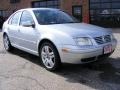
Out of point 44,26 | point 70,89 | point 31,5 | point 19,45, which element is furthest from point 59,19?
point 31,5

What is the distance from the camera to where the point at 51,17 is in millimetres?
7410

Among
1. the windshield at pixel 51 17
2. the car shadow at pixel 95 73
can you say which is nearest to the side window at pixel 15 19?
the windshield at pixel 51 17

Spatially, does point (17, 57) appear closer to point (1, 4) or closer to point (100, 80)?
point (100, 80)

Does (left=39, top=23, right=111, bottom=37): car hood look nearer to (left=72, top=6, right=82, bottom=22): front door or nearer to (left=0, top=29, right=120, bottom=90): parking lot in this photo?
(left=0, top=29, right=120, bottom=90): parking lot

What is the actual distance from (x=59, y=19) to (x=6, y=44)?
2.66 meters

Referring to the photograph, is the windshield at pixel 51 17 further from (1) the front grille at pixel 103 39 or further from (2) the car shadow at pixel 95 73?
(1) the front grille at pixel 103 39

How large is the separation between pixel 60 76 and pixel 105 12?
16.2 m

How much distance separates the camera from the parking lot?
17.9 ft

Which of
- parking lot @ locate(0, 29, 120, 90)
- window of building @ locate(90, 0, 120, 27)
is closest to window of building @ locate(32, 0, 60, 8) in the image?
Result: window of building @ locate(90, 0, 120, 27)

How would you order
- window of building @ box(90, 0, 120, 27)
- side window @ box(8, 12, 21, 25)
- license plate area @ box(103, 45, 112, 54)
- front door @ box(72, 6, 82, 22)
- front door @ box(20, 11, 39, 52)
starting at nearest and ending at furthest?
license plate area @ box(103, 45, 112, 54) → front door @ box(20, 11, 39, 52) → side window @ box(8, 12, 21, 25) → window of building @ box(90, 0, 120, 27) → front door @ box(72, 6, 82, 22)

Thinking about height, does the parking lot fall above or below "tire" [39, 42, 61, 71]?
below

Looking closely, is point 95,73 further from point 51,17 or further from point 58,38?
point 51,17

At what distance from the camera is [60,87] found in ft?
17.7

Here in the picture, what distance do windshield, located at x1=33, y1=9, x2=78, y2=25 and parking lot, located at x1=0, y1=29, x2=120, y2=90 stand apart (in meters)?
1.23
